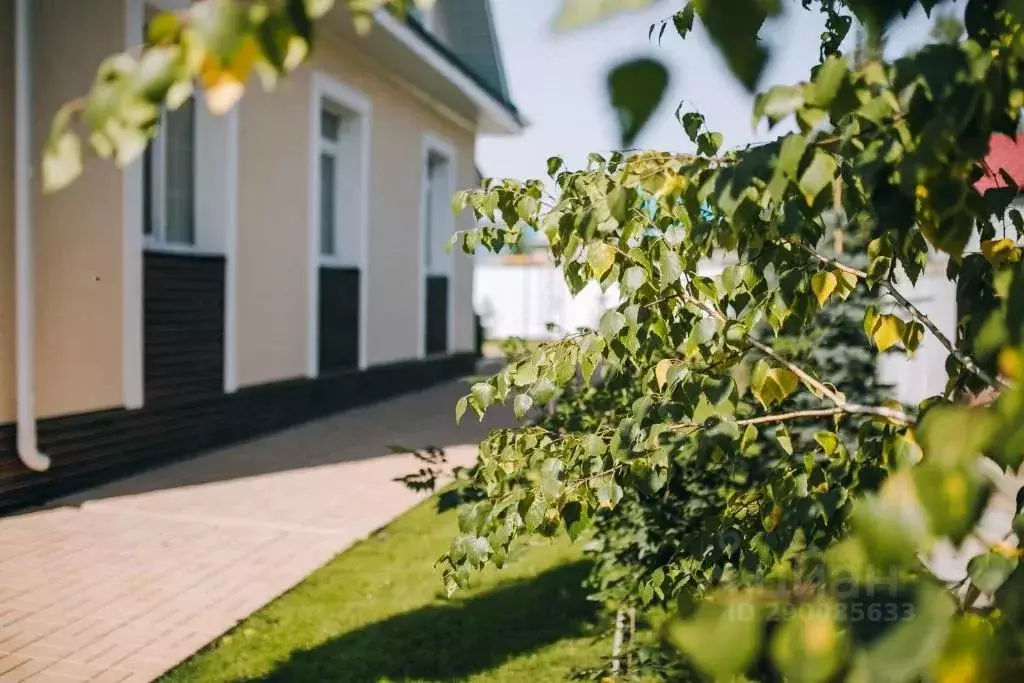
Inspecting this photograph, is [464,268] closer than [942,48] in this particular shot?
No

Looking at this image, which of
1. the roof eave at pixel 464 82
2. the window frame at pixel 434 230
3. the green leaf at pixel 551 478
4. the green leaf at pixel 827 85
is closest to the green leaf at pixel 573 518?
the green leaf at pixel 551 478

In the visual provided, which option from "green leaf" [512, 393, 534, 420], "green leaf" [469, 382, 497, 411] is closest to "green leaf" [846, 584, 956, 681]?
"green leaf" [512, 393, 534, 420]

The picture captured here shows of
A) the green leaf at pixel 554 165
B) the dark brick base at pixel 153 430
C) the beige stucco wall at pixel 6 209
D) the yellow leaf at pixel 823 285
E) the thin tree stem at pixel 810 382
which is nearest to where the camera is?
the thin tree stem at pixel 810 382

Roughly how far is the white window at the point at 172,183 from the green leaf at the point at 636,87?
746cm

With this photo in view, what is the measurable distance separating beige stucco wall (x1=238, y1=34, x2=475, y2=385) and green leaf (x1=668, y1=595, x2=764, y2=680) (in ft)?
27.1

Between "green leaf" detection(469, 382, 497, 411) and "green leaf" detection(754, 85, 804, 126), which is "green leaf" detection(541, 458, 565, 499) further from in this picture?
"green leaf" detection(754, 85, 804, 126)

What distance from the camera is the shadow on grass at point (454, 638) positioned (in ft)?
12.6

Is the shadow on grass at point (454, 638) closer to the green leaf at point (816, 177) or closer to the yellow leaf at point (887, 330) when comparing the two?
the yellow leaf at point (887, 330)

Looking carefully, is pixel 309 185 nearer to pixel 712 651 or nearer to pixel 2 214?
pixel 2 214

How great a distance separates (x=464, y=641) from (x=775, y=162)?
3.34m

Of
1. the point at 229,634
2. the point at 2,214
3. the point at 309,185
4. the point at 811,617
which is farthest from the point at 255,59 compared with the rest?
the point at 309,185

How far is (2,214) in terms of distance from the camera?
588 centimetres

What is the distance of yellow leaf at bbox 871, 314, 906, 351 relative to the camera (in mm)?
2152

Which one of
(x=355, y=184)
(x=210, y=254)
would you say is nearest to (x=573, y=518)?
(x=210, y=254)
